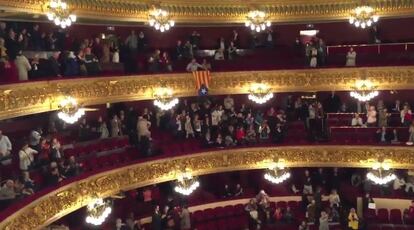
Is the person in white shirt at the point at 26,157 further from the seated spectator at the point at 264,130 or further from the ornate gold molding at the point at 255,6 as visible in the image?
the seated spectator at the point at 264,130

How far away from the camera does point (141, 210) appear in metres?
18.8

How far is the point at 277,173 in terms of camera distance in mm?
20609

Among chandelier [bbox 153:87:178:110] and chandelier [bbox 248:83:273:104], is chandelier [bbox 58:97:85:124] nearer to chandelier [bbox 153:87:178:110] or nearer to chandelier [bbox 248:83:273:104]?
chandelier [bbox 153:87:178:110]

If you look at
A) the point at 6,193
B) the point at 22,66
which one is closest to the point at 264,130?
the point at 22,66

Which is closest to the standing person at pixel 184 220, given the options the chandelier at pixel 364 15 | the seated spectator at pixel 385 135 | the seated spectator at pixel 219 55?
the seated spectator at pixel 219 55

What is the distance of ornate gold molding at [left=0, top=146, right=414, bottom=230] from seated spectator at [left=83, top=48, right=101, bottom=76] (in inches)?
126

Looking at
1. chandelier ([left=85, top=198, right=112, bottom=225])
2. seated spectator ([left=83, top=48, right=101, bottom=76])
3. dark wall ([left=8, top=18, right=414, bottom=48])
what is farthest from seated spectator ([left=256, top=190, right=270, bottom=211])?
seated spectator ([left=83, top=48, right=101, bottom=76])

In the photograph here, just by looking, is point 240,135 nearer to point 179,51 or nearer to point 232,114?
point 232,114

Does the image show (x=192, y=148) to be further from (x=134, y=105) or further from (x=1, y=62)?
(x=1, y=62)

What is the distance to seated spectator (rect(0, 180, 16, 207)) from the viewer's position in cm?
1137

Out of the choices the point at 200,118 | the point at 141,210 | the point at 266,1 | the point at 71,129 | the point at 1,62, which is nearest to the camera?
the point at 1,62

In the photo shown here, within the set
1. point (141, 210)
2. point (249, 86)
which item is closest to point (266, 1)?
point (249, 86)

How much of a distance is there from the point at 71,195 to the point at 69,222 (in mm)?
3234

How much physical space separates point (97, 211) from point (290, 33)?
40.8 ft
